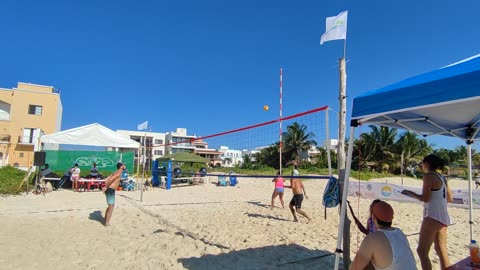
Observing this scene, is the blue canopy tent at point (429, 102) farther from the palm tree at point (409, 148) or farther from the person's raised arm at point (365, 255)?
the palm tree at point (409, 148)

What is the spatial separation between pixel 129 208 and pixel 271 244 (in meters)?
4.64

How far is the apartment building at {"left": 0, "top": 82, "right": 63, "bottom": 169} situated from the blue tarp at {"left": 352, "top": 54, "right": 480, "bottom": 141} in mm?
30839

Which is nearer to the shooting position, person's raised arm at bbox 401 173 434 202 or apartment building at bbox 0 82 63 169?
person's raised arm at bbox 401 173 434 202

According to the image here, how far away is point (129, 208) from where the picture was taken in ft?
25.7

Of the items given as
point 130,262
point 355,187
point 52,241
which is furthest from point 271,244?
point 355,187

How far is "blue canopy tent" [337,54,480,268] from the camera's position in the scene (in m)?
2.04

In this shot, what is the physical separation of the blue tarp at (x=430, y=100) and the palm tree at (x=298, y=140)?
32.3 m

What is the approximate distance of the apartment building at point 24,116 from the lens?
90.2 feet

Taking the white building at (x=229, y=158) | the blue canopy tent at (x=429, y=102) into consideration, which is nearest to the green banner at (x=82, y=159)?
the blue canopy tent at (x=429, y=102)

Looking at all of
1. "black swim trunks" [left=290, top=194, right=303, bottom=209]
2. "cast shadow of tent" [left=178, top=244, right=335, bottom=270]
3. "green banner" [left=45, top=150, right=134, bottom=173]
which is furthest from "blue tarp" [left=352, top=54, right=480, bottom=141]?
"green banner" [left=45, top=150, right=134, bottom=173]

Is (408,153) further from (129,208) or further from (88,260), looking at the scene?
(88,260)

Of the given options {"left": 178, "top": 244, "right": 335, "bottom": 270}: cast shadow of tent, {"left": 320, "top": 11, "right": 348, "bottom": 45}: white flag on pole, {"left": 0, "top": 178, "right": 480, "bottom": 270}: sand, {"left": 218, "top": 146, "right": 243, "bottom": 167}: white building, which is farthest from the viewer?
{"left": 218, "top": 146, "right": 243, "bottom": 167}: white building

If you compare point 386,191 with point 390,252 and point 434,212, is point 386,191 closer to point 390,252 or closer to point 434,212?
point 434,212

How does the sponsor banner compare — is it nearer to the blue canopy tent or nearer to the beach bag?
the blue canopy tent
